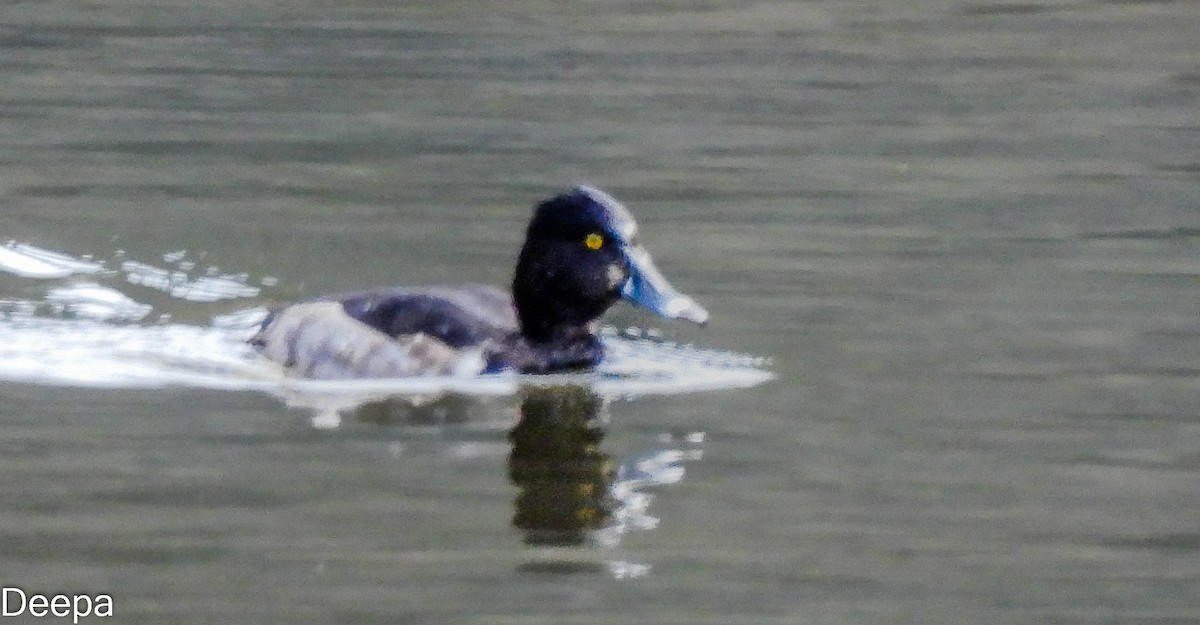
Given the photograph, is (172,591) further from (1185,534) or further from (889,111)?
(889,111)

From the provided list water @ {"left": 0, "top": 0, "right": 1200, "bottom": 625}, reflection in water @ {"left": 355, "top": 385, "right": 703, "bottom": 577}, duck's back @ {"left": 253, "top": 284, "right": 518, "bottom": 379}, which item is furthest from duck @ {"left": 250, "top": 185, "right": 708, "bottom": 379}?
water @ {"left": 0, "top": 0, "right": 1200, "bottom": 625}

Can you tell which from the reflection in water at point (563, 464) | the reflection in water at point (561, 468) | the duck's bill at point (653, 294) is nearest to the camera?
the reflection in water at point (563, 464)

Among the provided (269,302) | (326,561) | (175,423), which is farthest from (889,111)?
(326,561)

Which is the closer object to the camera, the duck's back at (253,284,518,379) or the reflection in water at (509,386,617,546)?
the reflection in water at (509,386,617,546)

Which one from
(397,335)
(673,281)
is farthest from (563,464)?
(673,281)

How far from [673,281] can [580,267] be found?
1.61m

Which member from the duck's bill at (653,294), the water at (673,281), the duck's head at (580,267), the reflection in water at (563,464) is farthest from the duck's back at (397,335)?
the duck's bill at (653,294)

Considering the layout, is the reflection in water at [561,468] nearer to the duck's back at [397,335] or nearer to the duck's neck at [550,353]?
the duck's neck at [550,353]

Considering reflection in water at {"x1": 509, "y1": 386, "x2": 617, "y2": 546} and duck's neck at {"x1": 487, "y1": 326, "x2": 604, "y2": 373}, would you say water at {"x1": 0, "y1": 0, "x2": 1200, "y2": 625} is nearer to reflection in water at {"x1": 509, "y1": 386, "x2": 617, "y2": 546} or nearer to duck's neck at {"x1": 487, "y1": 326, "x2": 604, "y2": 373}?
reflection in water at {"x1": 509, "y1": 386, "x2": 617, "y2": 546}

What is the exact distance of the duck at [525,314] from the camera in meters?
10.0

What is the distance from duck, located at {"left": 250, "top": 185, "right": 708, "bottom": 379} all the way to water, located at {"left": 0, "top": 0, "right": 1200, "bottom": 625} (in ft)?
1.51

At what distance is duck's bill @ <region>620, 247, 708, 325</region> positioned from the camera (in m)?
9.97

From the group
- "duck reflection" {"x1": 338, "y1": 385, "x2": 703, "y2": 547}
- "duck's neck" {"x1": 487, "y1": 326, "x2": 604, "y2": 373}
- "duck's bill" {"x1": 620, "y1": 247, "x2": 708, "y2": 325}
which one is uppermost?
"duck's bill" {"x1": 620, "y1": 247, "x2": 708, "y2": 325}

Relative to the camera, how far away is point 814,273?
1164cm
